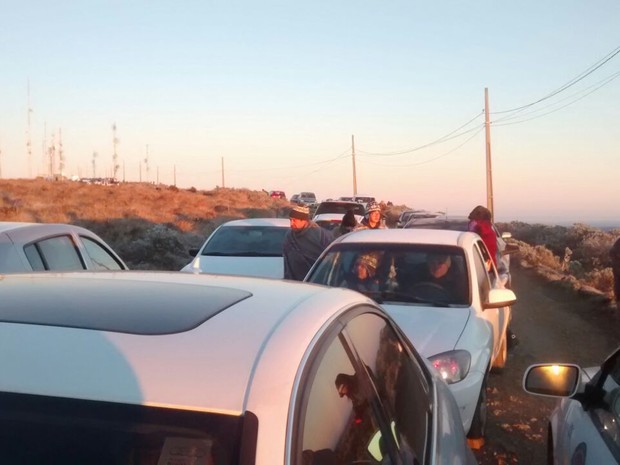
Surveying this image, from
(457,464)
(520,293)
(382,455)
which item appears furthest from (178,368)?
(520,293)

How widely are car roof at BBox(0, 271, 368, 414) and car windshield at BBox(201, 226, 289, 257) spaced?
8915 mm

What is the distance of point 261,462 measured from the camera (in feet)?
5.28

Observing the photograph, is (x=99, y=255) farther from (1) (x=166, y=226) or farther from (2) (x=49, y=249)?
(1) (x=166, y=226)

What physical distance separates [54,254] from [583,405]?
4266 millimetres

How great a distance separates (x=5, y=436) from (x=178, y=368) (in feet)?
1.48

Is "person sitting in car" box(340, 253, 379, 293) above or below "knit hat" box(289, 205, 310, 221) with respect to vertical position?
below

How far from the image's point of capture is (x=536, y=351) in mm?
9766

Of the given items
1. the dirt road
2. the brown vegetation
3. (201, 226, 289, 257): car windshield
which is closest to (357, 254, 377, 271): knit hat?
the dirt road

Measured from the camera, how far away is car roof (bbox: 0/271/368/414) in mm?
1727

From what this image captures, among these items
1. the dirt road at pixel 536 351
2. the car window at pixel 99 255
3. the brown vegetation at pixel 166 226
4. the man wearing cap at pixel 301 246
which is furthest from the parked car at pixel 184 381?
the brown vegetation at pixel 166 226

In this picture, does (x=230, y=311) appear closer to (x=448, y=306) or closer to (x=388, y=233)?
(x=448, y=306)

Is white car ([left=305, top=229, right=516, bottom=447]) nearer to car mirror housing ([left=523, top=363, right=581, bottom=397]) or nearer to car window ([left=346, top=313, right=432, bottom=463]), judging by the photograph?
car mirror housing ([left=523, top=363, right=581, bottom=397])

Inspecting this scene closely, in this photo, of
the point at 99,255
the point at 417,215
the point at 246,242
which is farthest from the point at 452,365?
the point at 417,215

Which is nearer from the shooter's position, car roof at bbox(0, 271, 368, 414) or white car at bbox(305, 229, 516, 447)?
car roof at bbox(0, 271, 368, 414)
